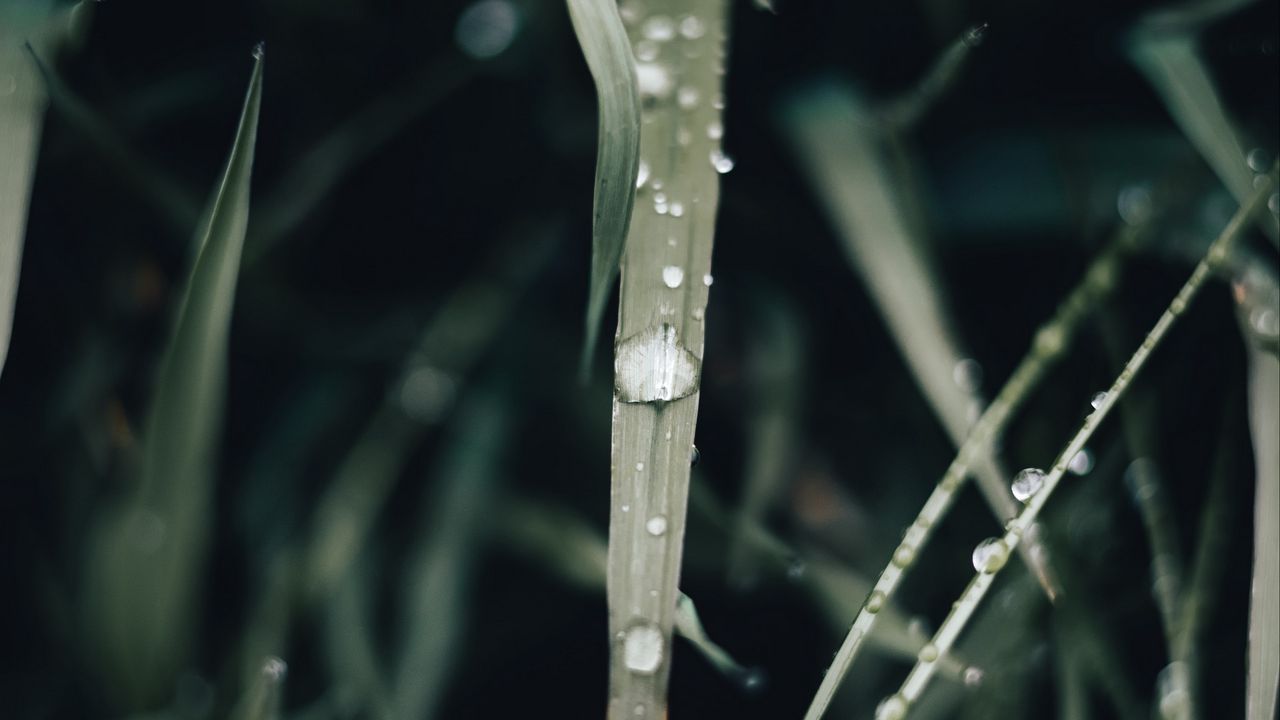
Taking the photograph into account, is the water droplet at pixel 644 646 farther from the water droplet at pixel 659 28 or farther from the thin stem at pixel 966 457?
the water droplet at pixel 659 28

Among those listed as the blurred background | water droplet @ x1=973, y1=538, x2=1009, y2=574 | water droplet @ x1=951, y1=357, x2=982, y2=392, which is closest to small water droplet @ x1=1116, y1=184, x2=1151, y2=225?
the blurred background

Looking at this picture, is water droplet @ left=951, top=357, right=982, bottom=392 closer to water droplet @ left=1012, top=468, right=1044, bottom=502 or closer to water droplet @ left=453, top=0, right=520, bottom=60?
water droplet @ left=1012, top=468, right=1044, bottom=502

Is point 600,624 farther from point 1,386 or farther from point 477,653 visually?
point 1,386

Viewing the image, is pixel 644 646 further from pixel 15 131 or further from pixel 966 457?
pixel 15 131

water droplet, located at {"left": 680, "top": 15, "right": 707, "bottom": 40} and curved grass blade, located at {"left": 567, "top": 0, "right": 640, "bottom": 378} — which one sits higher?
water droplet, located at {"left": 680, "top": 15, "right": 707, "bottom": 40}

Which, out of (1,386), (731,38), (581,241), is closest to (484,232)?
(581,241)

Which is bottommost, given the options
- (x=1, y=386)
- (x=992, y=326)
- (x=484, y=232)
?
(x=1, y=386)

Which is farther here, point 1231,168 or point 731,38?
point 731,38
